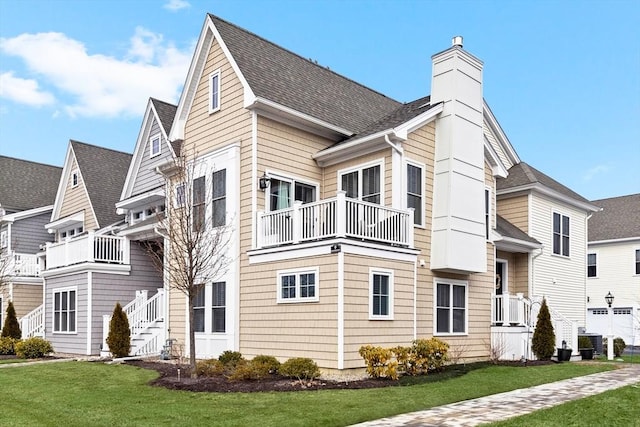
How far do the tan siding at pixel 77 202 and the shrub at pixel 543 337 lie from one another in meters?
18.7

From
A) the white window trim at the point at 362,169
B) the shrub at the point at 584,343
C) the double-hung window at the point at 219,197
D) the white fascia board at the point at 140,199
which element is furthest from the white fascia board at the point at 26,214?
the shrub at the point at 584,343

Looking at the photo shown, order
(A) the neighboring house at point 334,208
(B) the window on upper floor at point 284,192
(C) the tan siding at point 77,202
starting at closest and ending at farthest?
1. (A) the neighboring house at point 334,208
2. (B) the window on upper floor at point 284,192
3. (C) the tan siding at point 77,202

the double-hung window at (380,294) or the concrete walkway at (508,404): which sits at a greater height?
the double-hung window at (380,294)

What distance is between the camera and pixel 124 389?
44.2ft

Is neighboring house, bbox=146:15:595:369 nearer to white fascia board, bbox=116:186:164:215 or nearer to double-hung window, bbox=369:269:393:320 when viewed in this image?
double-hung window, bbox=369:269:393:320

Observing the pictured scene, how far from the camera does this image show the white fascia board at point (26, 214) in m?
31.8

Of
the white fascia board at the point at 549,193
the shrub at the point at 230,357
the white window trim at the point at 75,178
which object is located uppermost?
the white window trim at the point at 75,178

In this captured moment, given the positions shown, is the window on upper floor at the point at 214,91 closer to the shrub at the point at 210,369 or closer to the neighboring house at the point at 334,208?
the neighboring house at the point at 334,208

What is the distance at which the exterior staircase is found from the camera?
68.5 feet

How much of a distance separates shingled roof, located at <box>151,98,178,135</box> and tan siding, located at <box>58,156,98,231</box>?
623cm

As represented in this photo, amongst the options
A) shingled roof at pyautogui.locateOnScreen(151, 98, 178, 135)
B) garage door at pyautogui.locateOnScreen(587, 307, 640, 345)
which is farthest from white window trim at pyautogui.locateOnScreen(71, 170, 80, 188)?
garage door at pyautogui.locateOnScreen(587, 307, 640, 345)

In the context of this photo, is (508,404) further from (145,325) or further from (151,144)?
(151,144)

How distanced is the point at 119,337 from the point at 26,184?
61.9ft

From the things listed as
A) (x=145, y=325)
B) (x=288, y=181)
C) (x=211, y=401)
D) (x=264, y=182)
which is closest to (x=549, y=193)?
(x=288, y=181)
